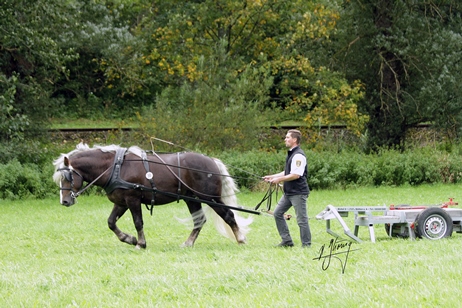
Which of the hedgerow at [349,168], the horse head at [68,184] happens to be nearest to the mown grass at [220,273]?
the horse head at [68,184]

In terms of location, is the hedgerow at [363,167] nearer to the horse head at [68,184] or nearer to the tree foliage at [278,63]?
the tree foliage at [278,63]

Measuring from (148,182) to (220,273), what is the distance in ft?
13.6

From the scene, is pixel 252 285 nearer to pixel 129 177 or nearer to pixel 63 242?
pixel 129 177

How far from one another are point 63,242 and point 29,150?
1409cm

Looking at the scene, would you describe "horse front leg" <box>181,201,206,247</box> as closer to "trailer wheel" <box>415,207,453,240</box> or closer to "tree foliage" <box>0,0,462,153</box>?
"trailer wheel" <box>415,207,453,240</box>

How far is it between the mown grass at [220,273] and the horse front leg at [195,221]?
31cm

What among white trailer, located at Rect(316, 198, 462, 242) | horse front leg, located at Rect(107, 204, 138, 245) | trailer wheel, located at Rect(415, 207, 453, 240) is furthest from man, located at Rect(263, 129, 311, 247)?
horse front leg, located at Rect(107, 204, 138, 245)

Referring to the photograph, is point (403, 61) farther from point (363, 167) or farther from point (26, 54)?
point (26, 54)

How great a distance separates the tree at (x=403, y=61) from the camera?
3394cm

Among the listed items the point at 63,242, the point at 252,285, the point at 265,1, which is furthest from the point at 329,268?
the point at 265,1

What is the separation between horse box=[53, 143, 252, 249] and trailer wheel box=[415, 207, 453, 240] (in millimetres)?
3048

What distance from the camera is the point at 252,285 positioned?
28.3 feet

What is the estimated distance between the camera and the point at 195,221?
13.6m

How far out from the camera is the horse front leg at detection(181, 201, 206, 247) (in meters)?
13.4
